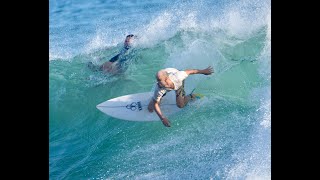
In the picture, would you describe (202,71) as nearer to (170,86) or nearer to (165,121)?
(170,86)

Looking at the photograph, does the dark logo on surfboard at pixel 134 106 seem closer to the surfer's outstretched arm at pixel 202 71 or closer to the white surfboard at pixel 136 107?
the white surfboard at pixel 136 107

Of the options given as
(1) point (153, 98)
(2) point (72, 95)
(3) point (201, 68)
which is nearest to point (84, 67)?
(2) point (72, 95)

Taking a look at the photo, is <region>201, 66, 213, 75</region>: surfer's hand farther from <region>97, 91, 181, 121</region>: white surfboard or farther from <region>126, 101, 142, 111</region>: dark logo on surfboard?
<region>126, 101, 142, 111</region>: dark logo on surfboard

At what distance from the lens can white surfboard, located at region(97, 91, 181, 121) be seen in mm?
4887

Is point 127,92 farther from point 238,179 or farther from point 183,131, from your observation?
point 238,179

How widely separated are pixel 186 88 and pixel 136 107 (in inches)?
18.7

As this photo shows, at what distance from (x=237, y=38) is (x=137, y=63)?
36.2 inches

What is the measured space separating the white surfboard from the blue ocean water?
0.05m

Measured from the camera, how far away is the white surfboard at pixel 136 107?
16.0ft

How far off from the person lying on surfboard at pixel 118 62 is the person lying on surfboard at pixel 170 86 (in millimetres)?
365

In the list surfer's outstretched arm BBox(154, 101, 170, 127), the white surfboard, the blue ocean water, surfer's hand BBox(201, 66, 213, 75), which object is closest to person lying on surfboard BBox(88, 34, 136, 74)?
the blue ocean water

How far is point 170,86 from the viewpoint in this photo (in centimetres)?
484

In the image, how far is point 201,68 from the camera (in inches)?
193

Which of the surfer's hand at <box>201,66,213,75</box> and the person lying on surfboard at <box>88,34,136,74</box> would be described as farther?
the person lying on surfboard at <box>88,34,136,74</box>
